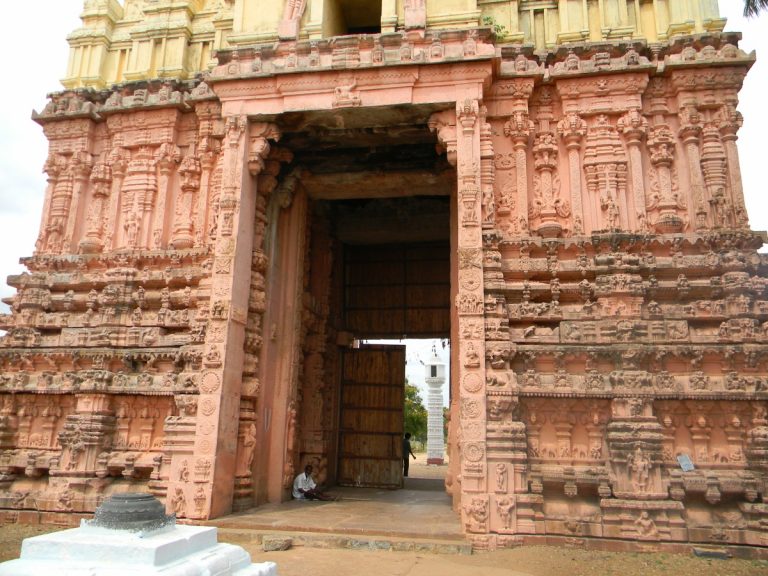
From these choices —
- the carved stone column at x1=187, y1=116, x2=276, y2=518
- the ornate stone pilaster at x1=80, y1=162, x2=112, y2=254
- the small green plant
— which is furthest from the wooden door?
the small green plant

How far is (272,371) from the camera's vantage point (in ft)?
34.0

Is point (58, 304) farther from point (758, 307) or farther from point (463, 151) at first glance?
point (758, 307)

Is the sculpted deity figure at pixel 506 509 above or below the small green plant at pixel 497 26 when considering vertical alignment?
below

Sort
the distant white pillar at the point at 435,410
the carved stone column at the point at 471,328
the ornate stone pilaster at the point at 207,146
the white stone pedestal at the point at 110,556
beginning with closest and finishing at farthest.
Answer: the white stone pedestal at the point at 110,556
the carved stone column at the point at 471,328
the ornate stone pilaster at the point at 207,146
the distant white pillar at the point at 435,410

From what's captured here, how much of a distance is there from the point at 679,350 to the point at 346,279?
8764mm

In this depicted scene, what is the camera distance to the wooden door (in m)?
13.3

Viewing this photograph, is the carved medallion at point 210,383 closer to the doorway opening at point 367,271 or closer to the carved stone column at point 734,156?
the doorway opening at point 367,271

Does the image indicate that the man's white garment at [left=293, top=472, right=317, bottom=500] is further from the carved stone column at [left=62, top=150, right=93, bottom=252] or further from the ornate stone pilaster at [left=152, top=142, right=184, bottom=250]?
the carved stone column at [left=62, top=150, right=93, bottom=252]

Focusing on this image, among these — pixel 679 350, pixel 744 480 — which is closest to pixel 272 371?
pixel 679 350

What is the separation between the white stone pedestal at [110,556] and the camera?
2.98 meters

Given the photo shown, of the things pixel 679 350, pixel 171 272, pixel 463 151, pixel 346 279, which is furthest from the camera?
Answer: pixel 346 279

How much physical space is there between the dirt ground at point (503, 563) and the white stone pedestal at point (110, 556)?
3.41 meters

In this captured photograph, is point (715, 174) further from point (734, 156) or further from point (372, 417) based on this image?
point (372, 417)

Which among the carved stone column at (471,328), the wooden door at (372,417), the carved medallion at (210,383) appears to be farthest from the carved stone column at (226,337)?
the wooden door at (372,417)
